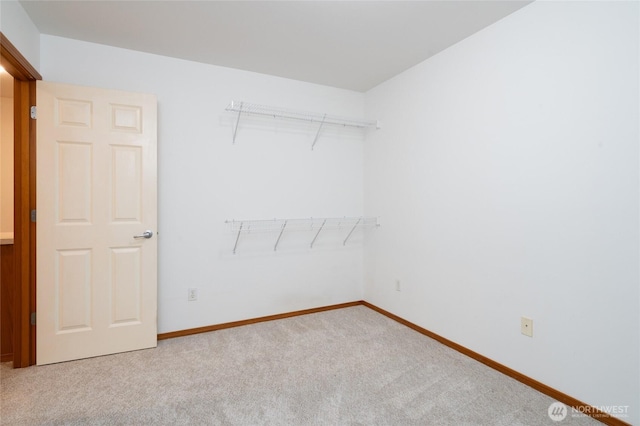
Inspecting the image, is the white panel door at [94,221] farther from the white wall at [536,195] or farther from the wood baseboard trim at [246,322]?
the white wall at [536,195]

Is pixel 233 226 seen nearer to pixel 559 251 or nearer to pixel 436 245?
pixel 436 245

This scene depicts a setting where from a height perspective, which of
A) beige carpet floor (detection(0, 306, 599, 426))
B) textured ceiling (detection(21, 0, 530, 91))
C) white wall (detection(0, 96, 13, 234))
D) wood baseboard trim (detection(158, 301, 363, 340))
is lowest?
beige carpet floor (detection(0, 306, 599, 426))

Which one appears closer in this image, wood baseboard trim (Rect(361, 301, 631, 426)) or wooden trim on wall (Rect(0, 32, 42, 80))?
wood baseboard trim (Rect(361, 301, 631, 426))

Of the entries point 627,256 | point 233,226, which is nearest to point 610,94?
point 627,256

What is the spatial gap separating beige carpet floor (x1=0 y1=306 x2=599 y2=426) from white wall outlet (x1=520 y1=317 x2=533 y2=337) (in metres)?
0.34

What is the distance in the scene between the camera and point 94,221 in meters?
2.49

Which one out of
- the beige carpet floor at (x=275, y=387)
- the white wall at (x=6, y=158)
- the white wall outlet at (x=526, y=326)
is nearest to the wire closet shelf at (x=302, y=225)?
the beige carpet floor at (x=275, y=387)

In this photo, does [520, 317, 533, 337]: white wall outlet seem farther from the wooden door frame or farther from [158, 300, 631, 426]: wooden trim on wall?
the wooden door frame

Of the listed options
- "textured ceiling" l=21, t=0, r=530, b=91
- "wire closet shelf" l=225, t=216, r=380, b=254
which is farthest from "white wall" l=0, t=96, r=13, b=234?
"wire closet shelf" l=225, t=216, r=380, b=254

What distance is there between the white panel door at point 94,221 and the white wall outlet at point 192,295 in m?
0.36

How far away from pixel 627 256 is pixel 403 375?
1.46 metres

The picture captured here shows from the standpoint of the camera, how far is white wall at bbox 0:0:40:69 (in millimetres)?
1921

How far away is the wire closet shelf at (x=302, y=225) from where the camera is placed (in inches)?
126

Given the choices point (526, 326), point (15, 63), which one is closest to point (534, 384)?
point (526, 326)
